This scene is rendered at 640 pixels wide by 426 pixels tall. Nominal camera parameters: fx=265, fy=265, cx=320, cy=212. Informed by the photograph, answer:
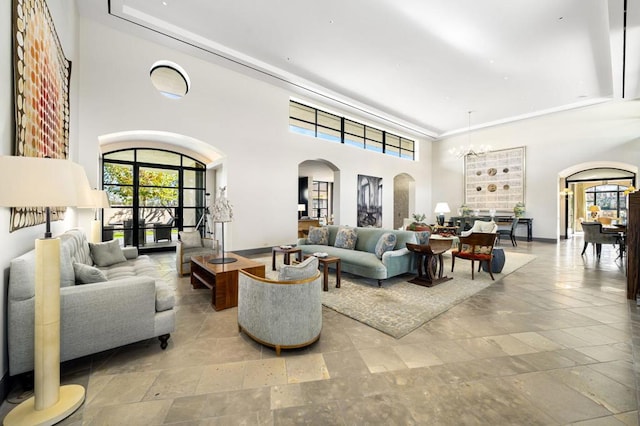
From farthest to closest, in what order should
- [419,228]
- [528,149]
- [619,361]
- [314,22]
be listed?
[528,149]
[419,228]
[314,22]
[619,361]

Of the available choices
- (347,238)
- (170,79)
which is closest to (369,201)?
(347,238)

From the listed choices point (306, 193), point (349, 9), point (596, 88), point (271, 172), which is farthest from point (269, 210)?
point (596, 88)

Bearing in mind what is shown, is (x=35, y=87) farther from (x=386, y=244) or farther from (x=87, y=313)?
(x=386, y=244)

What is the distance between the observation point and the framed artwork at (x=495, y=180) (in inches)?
386

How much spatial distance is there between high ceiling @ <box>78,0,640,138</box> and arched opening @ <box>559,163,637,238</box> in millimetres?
2982

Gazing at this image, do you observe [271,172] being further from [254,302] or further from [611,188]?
[611,188]

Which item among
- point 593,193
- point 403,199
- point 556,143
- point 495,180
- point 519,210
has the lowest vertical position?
point 519,210

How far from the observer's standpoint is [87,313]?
194 centimetres

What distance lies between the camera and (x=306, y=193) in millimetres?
12406

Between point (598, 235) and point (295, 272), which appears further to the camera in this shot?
point (598, 235)

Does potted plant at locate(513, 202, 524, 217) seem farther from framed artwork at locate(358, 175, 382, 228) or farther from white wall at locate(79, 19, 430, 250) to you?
white wall at locate(79, 19, 430, 250)

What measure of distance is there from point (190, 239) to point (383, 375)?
13.5 ft

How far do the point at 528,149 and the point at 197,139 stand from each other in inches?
427

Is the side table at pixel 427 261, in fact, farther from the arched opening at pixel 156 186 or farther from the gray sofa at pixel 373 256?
the arched opening at pixel 156 186
